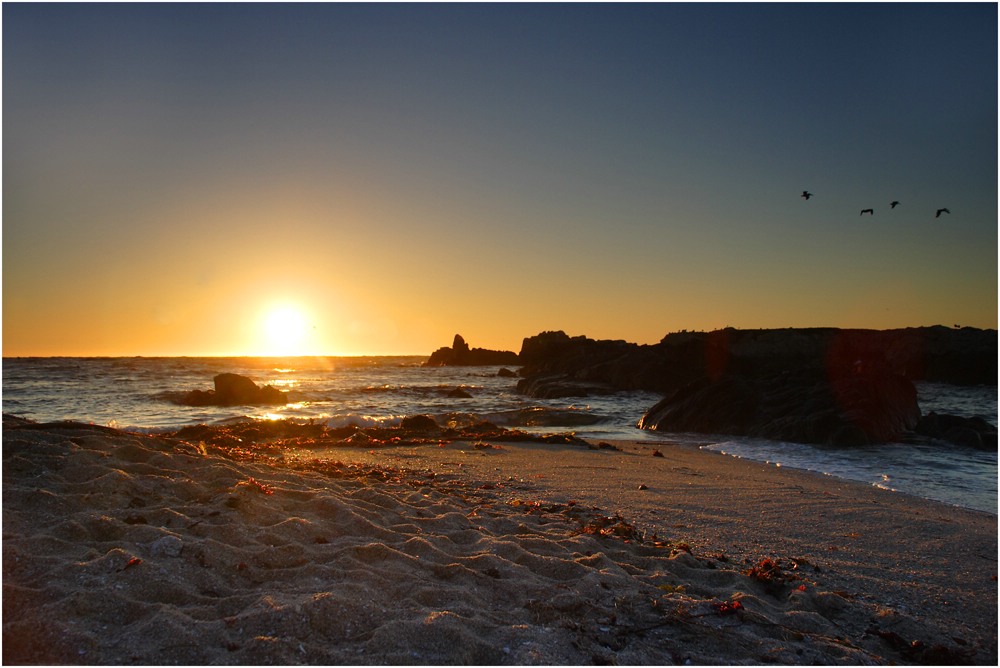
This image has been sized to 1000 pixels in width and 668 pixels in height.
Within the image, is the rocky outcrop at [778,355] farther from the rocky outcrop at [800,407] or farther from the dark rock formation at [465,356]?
the dark rock formation at [465,356]

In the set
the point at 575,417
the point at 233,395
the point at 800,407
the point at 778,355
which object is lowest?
the point at 575,417

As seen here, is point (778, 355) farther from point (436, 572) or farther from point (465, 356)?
point (465, 356)

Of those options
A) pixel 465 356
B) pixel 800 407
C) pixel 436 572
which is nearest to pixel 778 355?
pixel 800 407

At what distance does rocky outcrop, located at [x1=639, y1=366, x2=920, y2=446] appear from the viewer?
50.3 feet

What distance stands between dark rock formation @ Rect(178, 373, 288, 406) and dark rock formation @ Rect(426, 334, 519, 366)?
7250 centimetres

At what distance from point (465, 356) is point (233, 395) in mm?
73653

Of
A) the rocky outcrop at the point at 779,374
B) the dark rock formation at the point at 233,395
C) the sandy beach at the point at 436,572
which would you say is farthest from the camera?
the dark rock formation at the point at 233,395

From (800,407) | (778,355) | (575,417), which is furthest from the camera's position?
(778,355)

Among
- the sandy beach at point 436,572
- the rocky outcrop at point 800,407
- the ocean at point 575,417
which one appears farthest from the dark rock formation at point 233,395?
the sandy beach at point 436,572

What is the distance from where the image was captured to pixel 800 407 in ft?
55.1

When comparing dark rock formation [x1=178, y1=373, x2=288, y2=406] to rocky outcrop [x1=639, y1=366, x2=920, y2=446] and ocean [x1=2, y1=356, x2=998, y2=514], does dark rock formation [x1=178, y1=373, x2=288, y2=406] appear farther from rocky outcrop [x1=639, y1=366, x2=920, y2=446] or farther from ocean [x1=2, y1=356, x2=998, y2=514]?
rocky outcrop [x1=639, y1=366, x2=920, y2=446]

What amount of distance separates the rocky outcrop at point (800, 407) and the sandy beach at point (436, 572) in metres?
7.69

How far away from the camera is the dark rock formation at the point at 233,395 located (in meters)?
28.0

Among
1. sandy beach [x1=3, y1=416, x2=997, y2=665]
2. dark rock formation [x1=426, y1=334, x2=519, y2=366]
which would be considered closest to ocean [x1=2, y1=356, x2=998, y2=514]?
sandy beach [x1=3, y1=416, x2=997, y2=665]
